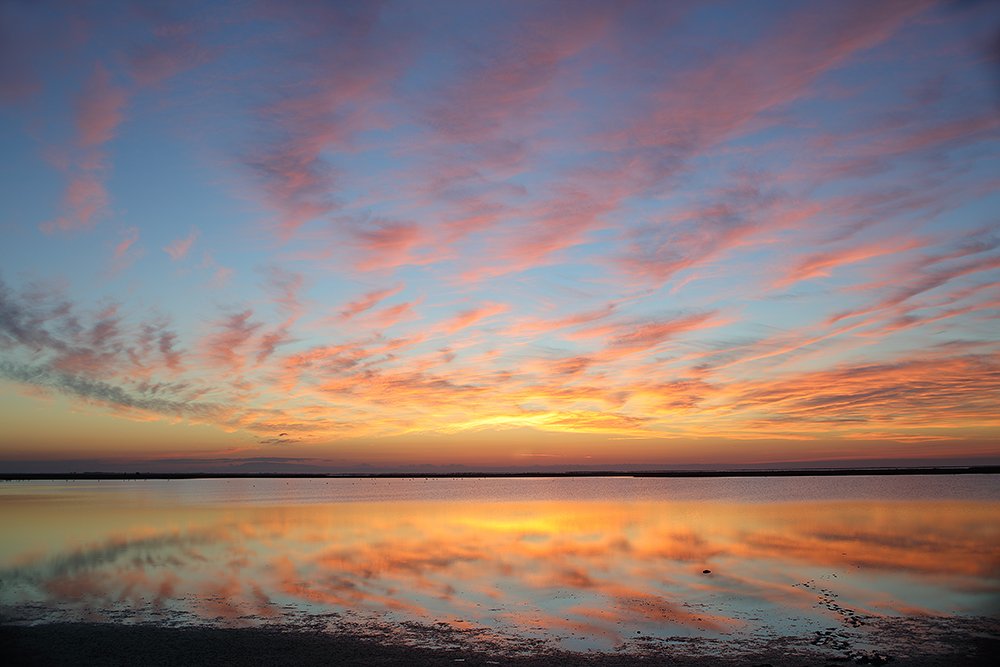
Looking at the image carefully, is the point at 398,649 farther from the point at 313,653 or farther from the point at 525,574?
the point at 525,574

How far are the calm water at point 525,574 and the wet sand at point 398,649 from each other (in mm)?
1204

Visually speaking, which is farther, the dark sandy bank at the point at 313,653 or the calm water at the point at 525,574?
the calm water at the point at 525,574

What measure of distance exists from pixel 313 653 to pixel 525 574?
48.7 feet

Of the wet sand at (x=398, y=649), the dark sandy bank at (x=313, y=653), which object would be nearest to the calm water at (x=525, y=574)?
the wet sand at (x=398, y=649)

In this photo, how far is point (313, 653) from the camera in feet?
56.1

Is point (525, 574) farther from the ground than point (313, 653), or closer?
closer

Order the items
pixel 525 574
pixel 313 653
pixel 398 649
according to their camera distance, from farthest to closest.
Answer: pixel 525 574 < pixel 398 649 < pixel 313 653

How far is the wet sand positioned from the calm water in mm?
1204

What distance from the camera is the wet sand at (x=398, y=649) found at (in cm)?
1636

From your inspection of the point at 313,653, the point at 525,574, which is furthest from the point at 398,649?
the point at 525,574

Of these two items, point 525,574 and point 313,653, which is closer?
point 313,653

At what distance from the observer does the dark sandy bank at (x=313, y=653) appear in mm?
16281

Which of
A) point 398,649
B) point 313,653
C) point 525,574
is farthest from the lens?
point 525,574

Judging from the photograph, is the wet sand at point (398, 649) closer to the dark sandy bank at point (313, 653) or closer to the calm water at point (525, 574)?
the dark sandy bank at point (313, 653)
